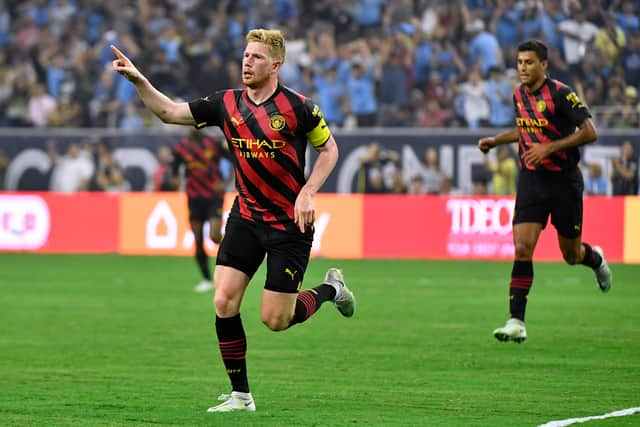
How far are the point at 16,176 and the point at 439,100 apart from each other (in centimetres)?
811

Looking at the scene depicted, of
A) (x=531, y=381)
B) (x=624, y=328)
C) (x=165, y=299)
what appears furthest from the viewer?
(x=165, y=299)

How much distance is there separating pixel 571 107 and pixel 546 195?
32.4 inches

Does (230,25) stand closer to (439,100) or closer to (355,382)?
(439,100)

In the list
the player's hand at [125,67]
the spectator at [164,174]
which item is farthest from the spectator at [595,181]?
the player's hand at [125,67]

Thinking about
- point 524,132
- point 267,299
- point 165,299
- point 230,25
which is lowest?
point 165,299

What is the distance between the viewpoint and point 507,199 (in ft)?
76.0

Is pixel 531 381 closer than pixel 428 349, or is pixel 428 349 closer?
pixel 531 381

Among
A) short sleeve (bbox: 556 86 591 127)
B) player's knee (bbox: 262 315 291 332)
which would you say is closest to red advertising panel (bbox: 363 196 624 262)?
short sleeve (bbox: 556 86 591 127)

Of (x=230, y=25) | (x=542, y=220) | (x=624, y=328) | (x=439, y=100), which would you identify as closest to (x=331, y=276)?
(x=542, y=220)

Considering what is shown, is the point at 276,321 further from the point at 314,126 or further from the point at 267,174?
the point at 314,126

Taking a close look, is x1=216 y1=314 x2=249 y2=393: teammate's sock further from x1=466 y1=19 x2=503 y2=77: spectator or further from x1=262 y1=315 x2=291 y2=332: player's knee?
x1=466 y1=19 x2=503 y2=77: spectator

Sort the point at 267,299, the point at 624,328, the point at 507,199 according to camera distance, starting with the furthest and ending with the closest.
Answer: the point at 507,199 < the point at 624,328 < the point at 267,299

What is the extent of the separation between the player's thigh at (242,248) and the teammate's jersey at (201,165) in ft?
32.6

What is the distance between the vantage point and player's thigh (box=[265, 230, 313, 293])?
27.6 feet
